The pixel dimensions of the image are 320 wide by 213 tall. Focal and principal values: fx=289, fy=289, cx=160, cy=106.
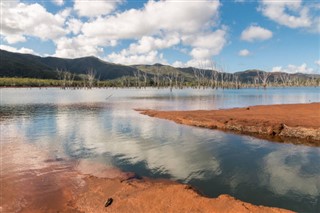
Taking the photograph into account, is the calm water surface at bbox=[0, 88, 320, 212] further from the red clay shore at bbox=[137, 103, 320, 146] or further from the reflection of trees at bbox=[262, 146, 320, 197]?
the red clay shore at bbox=[137, 103, 320, 146]

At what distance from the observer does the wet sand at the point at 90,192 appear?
45.6 feet

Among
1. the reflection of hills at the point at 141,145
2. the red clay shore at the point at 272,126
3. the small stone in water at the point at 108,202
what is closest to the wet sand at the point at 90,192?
the small stone in water at the point at 108,202

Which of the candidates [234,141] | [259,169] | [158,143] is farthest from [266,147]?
[158,143]

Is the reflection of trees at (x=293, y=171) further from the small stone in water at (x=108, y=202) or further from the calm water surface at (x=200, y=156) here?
the small stone in water at (x=108, y=202)

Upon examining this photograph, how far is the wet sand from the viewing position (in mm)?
13906

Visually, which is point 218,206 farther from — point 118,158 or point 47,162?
point 47,162

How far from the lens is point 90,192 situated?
643 inches

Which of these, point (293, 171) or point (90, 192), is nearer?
point (90, 192)

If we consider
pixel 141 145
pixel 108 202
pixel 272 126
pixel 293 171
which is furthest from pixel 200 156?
pixel 272 126

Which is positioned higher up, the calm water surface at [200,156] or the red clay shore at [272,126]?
the red clay shore at [272,126]

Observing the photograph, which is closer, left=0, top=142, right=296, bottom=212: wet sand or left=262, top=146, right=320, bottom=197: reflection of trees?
left=0, top=142, right=296, bottom=212: wet sand

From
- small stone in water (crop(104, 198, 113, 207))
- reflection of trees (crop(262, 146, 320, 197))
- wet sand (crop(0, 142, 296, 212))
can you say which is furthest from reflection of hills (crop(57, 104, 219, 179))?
small stone in water (crop(104, 198, 113, 207))

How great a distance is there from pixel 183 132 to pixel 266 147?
10727mm

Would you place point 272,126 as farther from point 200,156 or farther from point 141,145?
point 141,145
